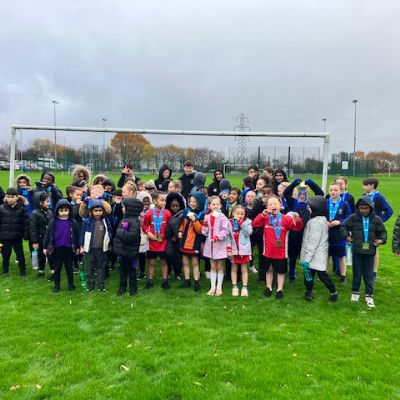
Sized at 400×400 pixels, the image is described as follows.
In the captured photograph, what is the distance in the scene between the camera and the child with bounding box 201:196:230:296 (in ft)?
22.3

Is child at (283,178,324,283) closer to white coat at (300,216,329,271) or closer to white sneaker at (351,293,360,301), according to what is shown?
white coat at (300,216,329,271)

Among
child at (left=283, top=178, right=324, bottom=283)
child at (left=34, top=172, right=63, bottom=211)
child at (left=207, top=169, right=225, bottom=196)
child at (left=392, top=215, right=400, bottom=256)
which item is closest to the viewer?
child at (left=392, top=215, right=400, bottom=256)

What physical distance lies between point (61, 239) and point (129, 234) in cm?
125

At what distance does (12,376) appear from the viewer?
4.02m

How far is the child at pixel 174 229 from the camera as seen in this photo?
7043 millimetres

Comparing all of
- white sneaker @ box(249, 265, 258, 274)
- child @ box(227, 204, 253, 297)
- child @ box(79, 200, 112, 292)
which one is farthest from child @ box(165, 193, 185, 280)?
white sneaker @ box(249, 265, 258, 274)

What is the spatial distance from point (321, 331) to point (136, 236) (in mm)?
3262

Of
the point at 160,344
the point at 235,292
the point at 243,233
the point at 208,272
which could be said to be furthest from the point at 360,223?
the point at 160,344

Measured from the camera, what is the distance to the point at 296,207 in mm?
7441

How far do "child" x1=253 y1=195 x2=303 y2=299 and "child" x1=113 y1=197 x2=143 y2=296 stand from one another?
2.07 meters

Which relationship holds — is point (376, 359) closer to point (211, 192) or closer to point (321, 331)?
point (321, 331)

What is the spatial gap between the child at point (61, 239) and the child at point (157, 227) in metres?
1.28

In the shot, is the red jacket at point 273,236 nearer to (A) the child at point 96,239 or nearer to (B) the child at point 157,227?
(B) the child at point 157,227

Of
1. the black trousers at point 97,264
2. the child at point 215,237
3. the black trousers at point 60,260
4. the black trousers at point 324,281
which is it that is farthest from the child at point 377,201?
the black trousers at point 60,260
